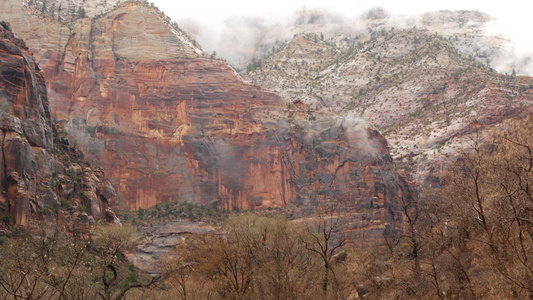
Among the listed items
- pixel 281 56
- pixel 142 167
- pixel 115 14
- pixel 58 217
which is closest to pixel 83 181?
pixel 58 217

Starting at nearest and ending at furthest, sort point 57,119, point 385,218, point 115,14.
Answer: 1. point 385,218
2. point 57,119
3. point 115,14

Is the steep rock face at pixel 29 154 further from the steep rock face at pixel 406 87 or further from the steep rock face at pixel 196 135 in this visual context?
the steep rock face at pixel 406 87

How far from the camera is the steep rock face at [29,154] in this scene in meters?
60.7

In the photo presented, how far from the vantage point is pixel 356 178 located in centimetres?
9725

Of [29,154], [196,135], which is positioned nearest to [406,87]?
[196,135]

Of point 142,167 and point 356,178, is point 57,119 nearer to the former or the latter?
point 142,167

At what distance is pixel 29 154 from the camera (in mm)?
64062

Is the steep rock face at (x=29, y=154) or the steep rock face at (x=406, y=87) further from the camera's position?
the steep rock face at (x=406, y=87)

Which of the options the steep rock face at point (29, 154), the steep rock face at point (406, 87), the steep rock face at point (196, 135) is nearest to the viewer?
the steep rock face at point (29, 154)

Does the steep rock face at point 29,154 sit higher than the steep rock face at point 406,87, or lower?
lower

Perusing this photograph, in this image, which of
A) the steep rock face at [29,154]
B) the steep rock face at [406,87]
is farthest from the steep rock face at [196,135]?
the steep rock face at [29,154]

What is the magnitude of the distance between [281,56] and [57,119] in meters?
88.2

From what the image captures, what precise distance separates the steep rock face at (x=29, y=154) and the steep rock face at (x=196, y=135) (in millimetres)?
21853

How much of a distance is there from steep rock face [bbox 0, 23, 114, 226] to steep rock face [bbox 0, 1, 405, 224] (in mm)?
21853
